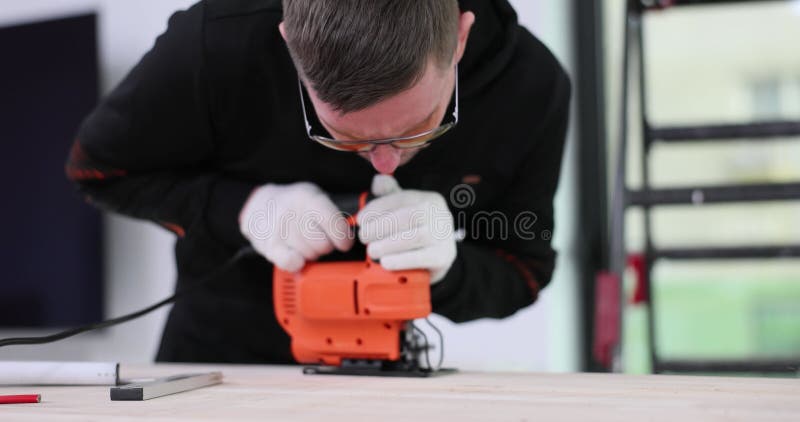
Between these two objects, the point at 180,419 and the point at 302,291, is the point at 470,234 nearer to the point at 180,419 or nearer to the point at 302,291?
the point at 302,291

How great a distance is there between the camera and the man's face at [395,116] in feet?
2.75

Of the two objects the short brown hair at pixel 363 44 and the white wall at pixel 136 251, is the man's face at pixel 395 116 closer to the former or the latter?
the short brown hair at pixel 363 44

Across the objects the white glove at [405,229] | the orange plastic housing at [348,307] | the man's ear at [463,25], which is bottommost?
the orange plastic housing at [348,307]

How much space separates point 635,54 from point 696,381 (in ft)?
4.16

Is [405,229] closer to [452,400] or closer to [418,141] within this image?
[418,141]

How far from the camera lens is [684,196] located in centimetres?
168

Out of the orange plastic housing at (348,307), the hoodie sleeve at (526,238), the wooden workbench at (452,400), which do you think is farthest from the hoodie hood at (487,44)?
the wooden workbench at (452,400)

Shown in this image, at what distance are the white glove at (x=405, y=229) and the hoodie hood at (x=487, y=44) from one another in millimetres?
239

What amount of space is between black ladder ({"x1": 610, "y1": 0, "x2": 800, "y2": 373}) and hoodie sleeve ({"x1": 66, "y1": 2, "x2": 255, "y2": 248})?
96 cm

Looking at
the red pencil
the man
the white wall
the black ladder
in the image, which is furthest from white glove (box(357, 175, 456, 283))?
the white wall

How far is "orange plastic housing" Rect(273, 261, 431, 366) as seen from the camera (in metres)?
0.89

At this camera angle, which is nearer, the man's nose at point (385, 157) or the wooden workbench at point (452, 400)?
the wooden workbench at point (452, 400)

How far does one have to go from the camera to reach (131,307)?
2420 millimetres

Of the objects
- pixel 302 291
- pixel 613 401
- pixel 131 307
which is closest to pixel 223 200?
pixel 302 291
